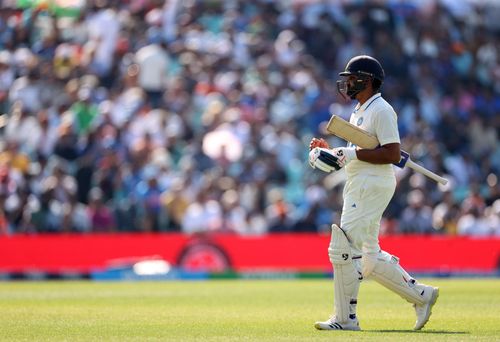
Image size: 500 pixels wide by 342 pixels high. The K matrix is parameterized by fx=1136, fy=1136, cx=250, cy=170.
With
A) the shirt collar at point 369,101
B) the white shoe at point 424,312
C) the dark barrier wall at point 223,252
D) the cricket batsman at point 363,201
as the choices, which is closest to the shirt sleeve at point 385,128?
the cricket batsman at point 363,201

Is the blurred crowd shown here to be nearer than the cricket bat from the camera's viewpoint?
No

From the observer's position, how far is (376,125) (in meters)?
8.10

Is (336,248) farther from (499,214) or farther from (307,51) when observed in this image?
(307,51)

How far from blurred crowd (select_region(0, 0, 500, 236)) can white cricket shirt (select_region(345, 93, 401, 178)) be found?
9109mm

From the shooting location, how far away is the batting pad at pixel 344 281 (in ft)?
26.3

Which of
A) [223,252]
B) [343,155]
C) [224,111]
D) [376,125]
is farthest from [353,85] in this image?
[224,111]

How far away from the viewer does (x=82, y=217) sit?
1708 cm

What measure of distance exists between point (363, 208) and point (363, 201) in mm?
50

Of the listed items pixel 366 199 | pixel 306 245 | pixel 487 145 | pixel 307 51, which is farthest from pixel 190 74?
pixel 366 199

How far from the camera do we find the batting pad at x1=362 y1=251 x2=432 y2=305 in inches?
325

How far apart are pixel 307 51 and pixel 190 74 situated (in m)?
2.83

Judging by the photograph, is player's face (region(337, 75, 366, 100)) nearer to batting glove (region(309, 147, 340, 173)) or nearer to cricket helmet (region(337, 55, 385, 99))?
cricket helmet (region(337, 55, 385, 99))

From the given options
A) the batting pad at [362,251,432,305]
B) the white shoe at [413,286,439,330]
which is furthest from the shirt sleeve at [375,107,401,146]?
the white shoe at [413,286,439,330]

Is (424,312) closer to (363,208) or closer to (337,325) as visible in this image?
(337,325)
